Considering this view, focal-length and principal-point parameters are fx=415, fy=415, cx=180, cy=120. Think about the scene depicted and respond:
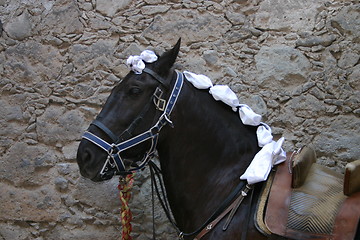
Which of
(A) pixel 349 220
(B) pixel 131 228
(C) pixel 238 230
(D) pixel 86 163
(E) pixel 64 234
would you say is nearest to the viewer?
(A) pixel 349 220

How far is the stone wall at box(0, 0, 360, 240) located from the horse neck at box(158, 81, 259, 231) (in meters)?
0.72

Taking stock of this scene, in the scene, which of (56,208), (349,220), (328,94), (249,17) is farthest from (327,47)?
(56,208)

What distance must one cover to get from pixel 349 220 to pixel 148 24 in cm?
192

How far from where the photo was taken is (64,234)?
2.89 meters

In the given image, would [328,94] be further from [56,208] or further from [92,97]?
[56,208]

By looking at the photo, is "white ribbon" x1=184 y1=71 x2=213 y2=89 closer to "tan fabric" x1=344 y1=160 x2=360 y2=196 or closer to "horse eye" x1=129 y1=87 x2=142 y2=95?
"horse eye" x1=129 y1=87 x2=142 y2=95

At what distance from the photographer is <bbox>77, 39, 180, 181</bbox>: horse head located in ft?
6.68

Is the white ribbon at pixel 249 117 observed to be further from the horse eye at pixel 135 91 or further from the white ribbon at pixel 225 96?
the horse eye at pixel 135 91

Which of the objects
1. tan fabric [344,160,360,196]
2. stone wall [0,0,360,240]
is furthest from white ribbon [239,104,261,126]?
stone wall [0,0,360,240]

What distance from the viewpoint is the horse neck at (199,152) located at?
6.71ft

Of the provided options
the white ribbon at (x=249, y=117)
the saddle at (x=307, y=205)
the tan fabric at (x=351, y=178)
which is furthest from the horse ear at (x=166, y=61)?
the tan fabric at (x=351, y=178)

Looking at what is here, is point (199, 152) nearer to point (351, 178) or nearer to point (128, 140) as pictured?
point (128, 140)

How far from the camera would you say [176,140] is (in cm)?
210

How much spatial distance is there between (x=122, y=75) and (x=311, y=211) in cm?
168
